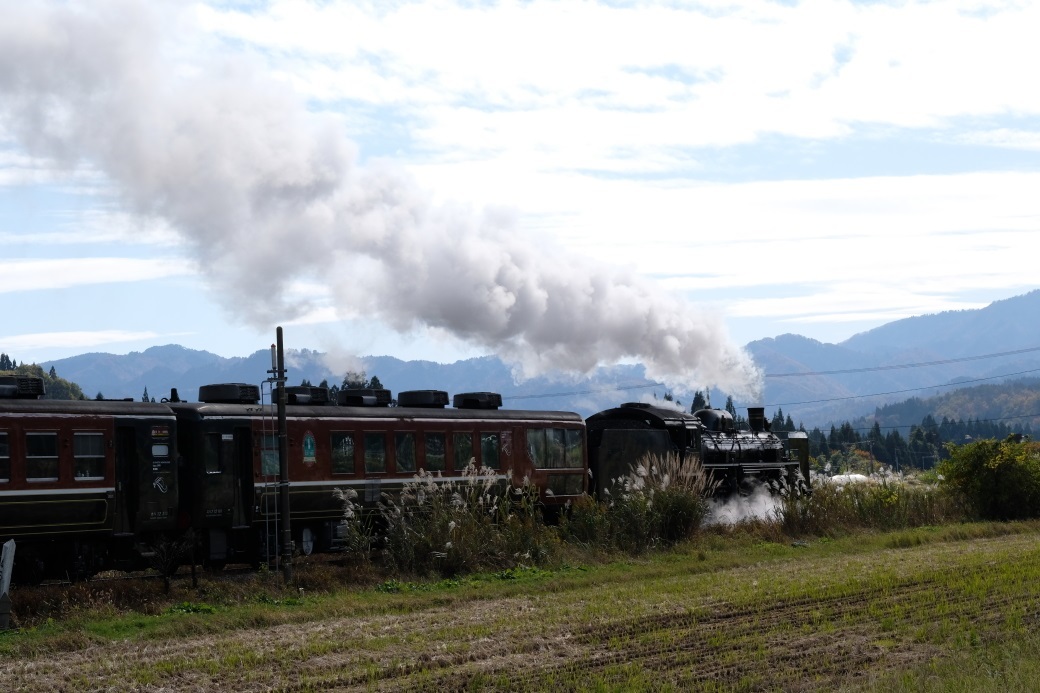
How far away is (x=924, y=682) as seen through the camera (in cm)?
1238

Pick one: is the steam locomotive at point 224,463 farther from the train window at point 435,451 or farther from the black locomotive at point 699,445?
A: the black locomotive at point 699,445

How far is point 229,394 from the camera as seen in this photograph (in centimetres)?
2466

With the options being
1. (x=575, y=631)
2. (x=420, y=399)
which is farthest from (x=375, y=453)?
(x=575, y=631)

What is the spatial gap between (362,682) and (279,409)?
900cm

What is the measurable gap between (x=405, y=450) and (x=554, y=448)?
5177mm

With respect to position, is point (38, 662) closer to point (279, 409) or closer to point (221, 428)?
point (279, 409)

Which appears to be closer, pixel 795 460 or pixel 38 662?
pixel 38 662

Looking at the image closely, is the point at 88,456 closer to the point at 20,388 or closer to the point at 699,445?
the point at 20,388

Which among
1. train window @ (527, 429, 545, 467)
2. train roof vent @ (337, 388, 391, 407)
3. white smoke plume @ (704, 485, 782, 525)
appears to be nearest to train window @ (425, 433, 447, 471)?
train roof vent @ (337, 388, 391, 407)

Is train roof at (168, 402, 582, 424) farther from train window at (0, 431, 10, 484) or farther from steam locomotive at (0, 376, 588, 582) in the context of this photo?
train window at (0, 431, 10, 484)

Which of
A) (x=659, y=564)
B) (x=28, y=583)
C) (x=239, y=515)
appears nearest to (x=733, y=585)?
(x=659, y=564)

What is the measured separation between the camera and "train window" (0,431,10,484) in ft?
66.0

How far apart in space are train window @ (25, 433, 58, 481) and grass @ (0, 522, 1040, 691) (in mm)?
2819

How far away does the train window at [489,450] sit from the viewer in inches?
1109
